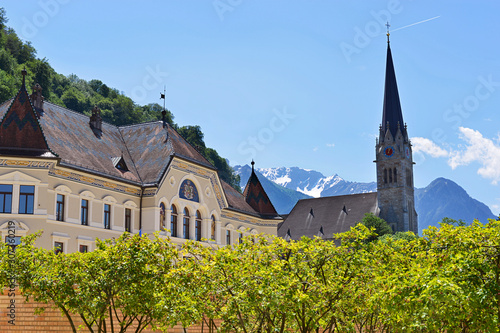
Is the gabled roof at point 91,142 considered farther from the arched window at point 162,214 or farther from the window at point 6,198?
the window at point 6,198

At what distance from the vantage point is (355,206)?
131m

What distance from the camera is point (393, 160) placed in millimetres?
135875

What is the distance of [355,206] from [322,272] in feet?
364

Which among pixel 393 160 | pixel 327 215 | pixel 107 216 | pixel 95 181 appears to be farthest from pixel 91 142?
pixel 393 160

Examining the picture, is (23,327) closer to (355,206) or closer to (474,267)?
(474,267)

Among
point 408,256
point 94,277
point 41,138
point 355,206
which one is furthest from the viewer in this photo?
Answer: point 355,206

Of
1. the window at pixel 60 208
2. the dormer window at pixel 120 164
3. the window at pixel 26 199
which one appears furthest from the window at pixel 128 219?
the window at pixel 26 199

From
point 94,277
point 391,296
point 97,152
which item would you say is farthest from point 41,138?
point 391,296

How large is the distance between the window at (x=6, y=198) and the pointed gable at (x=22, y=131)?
2156mm

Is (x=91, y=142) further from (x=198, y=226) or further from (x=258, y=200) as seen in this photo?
(x=258, y=200)

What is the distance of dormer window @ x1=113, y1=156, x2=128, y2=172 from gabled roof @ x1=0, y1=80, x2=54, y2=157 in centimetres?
796

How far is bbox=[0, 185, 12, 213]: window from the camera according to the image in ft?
125

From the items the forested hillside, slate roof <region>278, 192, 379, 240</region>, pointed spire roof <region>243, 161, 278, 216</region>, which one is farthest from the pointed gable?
slate roof <region>278, 192, 379, 240</region>

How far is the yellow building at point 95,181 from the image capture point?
3859 centimetres
